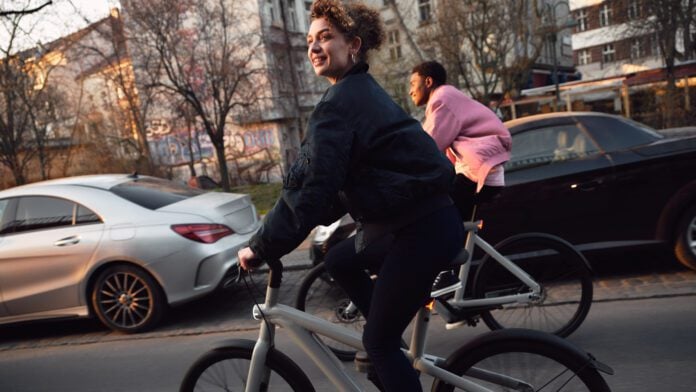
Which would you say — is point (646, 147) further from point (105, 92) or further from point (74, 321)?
point (105, 92)

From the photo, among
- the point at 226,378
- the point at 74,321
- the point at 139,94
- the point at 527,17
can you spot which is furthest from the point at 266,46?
the point at 226,378

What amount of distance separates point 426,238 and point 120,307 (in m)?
4.12

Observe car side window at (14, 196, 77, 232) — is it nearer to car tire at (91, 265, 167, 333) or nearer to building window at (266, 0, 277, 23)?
car tire at (91, 265, 167, 333)

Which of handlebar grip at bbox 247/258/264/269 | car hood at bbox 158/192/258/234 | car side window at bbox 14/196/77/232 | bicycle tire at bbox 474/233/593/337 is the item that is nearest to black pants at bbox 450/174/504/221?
bicycle tire at bbox 474/233/593/337

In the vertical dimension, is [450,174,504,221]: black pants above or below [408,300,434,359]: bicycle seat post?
above

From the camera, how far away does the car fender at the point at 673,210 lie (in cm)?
484

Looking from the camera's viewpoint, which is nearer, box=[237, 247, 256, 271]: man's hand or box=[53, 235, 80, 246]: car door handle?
box=[237, 247, 256, 271]: man's hand

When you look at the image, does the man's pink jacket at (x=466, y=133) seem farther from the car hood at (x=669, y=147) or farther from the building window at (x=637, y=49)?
the building window at (x=637, y=49)

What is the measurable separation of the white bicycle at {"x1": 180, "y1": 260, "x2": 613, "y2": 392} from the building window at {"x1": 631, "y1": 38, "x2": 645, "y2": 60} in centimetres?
2183

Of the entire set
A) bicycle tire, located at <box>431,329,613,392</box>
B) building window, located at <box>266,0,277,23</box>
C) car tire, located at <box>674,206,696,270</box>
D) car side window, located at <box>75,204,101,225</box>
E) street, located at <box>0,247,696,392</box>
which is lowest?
street, located at <box>0,247,696,392</box>

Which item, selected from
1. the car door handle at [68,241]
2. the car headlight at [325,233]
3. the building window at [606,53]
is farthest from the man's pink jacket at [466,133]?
the building window at [606,53]

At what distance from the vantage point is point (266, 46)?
58.7 feet

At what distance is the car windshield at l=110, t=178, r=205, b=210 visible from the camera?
5582 mm

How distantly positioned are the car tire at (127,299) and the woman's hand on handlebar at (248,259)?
11.3 feet
